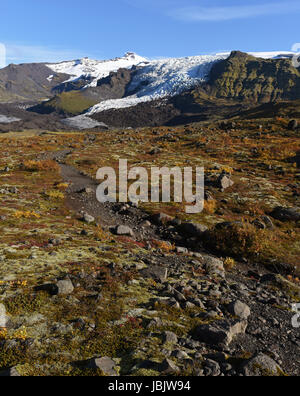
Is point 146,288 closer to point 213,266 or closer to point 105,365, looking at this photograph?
point 105,365

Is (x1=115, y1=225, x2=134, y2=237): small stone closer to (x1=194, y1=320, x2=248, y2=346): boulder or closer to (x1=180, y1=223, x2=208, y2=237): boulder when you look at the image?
(x1=180, y1=223, x2=208, y2=237): boulder

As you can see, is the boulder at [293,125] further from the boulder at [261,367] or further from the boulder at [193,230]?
the boulder at [261,367]

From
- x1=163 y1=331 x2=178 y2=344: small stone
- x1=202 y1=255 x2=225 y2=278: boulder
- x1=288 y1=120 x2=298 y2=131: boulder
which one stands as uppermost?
x1=288 y1=120 x2=298 y2=131: boulder

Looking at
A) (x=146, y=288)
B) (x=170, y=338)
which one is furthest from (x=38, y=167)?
(x=170, y=338)

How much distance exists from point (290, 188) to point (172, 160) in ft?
86.4

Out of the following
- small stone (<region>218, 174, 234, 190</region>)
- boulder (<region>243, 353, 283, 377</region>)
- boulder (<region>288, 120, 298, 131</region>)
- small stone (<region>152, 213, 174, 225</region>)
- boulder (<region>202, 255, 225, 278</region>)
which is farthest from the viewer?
boulder (<region>288, 120, 298, 131</region>)

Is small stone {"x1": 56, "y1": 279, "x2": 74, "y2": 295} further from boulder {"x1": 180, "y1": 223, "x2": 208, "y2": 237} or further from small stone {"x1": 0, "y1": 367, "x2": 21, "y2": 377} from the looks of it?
boulder {"x1": 180, "y1": 223, "x2": 208, "y2": 237}

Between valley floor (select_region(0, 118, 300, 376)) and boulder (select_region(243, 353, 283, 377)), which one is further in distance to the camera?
A: valley floor (select_region(0, 118, 300, 376))

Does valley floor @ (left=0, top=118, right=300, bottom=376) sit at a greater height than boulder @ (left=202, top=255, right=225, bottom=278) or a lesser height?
greater

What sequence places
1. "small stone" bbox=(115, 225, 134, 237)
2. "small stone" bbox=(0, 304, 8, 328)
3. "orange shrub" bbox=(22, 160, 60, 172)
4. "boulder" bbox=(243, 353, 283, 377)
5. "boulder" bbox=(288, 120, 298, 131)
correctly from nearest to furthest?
"boulder" bbox=(243, 353, 283, 377) < "small stone" bbox=(0, 304, 8, 328) < "small stone" bbox=(115, 225, 134, 237) < "orange shrub" bbox=(22, 160, 60, 172) < "boulder" bbox=(288, 120, 298, 131)

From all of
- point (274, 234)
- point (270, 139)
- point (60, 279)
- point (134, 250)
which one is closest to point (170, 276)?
point (134, 250)

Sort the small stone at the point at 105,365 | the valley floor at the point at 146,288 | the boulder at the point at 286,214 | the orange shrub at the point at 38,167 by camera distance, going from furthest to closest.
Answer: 1. the orange shrub at the point at 38,167
2. the boulder at the point at 286,214
3. the valley floor at the point at 146,288
4. the small stone at the point at 105,365

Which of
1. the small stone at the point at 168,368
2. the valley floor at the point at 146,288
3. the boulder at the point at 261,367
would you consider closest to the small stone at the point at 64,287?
the valley floor at the point at 146,288

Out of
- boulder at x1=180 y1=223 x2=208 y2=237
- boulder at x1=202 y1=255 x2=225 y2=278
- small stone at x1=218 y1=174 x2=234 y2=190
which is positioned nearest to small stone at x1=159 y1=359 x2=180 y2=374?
boulder at x1=202 y1=255 x2=225 y2=278
